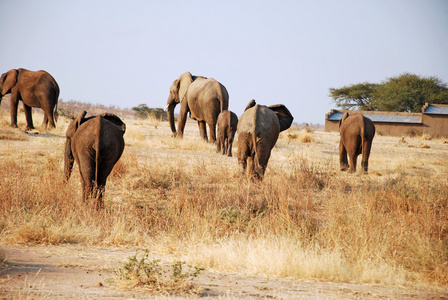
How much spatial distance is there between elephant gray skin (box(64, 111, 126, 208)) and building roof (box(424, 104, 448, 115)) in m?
36.7

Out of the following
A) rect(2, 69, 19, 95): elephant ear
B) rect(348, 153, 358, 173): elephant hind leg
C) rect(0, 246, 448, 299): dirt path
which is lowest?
rect(0, 246, 448, 299): dirt path

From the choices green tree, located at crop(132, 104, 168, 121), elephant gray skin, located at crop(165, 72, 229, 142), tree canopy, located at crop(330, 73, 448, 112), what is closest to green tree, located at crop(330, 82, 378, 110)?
tree canopy, located at crop(330, 73, 448, 112)

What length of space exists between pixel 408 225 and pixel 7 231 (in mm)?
6246

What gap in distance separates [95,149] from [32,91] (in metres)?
12.7

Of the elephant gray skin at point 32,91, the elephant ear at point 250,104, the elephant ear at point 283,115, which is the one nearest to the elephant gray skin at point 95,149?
the elephant ear at point 250,104

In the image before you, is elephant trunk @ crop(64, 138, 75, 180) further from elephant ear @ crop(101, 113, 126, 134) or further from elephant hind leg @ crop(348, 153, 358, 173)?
elephant hind leg @ crop(348, 153, 358, 173)

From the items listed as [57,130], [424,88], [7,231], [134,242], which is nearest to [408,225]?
[134,242]

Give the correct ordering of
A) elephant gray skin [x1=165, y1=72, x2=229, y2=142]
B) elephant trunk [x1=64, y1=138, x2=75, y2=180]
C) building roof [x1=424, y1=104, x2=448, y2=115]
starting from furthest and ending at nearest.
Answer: building roof [x1=424, y1=104, x2=448, y2=115] → elephant gray skin [x1=165, y1=72, x2=229, y2=142] → elephant trunk [x1=64, y1=138, x2=75, y2=180]

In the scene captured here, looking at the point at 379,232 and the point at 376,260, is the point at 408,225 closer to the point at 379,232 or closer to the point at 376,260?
the point at 379,232

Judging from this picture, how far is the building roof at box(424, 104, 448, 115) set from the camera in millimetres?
39219

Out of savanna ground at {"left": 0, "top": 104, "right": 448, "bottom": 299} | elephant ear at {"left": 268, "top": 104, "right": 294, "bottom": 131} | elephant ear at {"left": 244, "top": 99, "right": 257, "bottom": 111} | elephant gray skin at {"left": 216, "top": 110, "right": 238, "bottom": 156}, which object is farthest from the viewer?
elephant gray skin at {"left": 216, "top": 110, "right": 238, "bottom": 156}

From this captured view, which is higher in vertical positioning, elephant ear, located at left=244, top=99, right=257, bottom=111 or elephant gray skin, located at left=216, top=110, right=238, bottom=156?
elephant ear, located at left=244, top=99, right=257, bottom=111

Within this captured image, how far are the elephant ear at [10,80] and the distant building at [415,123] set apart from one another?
94.0 feet

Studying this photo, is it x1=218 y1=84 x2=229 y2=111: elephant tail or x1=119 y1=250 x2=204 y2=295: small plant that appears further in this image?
x1=218 y1=84 x2=229 y2=111: elephant tail
